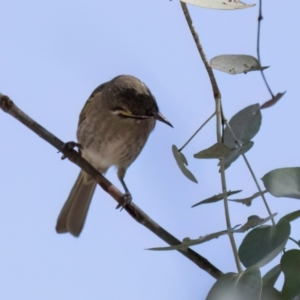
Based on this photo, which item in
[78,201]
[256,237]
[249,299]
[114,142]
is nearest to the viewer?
[249,299]

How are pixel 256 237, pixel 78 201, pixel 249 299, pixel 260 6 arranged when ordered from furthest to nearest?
pixel 78 201
pixel 260 6
pixel 256 237
pixel 249 299

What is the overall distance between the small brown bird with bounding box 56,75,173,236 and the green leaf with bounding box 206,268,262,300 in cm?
173

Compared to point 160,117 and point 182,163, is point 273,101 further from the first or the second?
point 160,117

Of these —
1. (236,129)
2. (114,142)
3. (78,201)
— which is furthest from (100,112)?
(236,129)

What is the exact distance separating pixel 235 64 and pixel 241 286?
0.52 meters

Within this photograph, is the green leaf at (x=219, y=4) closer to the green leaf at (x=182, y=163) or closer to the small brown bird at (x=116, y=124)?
the green leaf at (x=182, y=163)

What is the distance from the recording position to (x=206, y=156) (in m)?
1.44

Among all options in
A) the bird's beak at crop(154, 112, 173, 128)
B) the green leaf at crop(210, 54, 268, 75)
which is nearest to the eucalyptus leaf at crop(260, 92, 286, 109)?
the green leaf at crop(210, 54, 268, 75)

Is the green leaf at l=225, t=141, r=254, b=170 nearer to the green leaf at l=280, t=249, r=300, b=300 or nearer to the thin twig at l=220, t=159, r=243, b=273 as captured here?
the thin twig at l=220, t=159, r=243, b=273

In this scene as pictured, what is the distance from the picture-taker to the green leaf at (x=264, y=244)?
129 cm

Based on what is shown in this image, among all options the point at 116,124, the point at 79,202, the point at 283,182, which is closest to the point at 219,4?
the point at 283,182

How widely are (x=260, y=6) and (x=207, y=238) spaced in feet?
1.83

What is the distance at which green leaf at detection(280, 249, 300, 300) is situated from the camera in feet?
4.27

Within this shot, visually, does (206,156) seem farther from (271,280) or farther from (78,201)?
(78,201)
